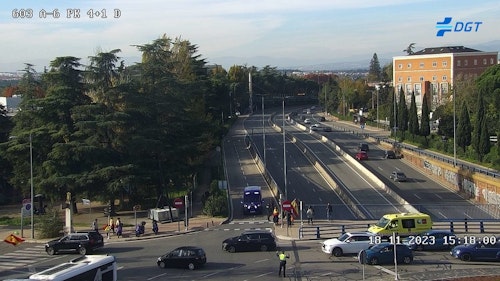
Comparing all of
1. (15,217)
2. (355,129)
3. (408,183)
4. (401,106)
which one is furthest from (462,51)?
(15,217)

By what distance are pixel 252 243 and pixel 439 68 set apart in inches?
3875

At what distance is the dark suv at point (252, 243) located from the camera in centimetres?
3312

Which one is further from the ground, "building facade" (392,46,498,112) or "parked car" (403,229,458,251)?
"building facade" (392,46,498,112)

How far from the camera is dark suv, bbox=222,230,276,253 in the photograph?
109ft

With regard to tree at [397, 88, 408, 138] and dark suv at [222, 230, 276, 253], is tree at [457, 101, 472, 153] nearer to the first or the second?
tree at [397, 88, 408, 138]

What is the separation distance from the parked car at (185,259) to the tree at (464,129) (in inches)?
1889

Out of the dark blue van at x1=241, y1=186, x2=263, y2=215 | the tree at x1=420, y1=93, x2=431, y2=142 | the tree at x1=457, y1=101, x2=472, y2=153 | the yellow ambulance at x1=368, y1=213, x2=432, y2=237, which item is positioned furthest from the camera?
the tree at x1=420, y1=93, x2=431, y2=142

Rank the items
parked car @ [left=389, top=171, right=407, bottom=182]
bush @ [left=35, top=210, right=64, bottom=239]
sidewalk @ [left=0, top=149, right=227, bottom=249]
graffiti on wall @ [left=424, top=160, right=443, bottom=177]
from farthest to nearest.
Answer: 1. graffiti on wall @ [left=424, top=160, right=443, bottom=177]
2. parked car @ [left=389, top=171, right=407, bottom=182]
3. bush @ [left=35, top=210, right=64, bottom=239]
4. sidewalk @ [left=0, top=149, right=227, bottom=249]

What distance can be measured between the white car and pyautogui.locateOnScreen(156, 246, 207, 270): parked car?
657 cm

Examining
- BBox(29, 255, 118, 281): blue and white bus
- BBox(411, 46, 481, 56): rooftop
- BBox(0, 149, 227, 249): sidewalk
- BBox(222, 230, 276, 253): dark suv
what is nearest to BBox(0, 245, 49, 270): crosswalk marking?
BBox(0, 149, 227, 249): sidewalk

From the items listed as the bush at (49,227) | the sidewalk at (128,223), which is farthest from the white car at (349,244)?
the bush at (49,227)

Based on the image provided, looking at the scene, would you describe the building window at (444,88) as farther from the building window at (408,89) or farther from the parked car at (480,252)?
the parked car at (480,252)

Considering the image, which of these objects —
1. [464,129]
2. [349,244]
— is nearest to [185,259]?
[349,244]

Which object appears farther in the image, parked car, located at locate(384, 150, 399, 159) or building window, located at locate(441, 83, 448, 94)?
building window, located at locate(441, 83, 448, 94)
